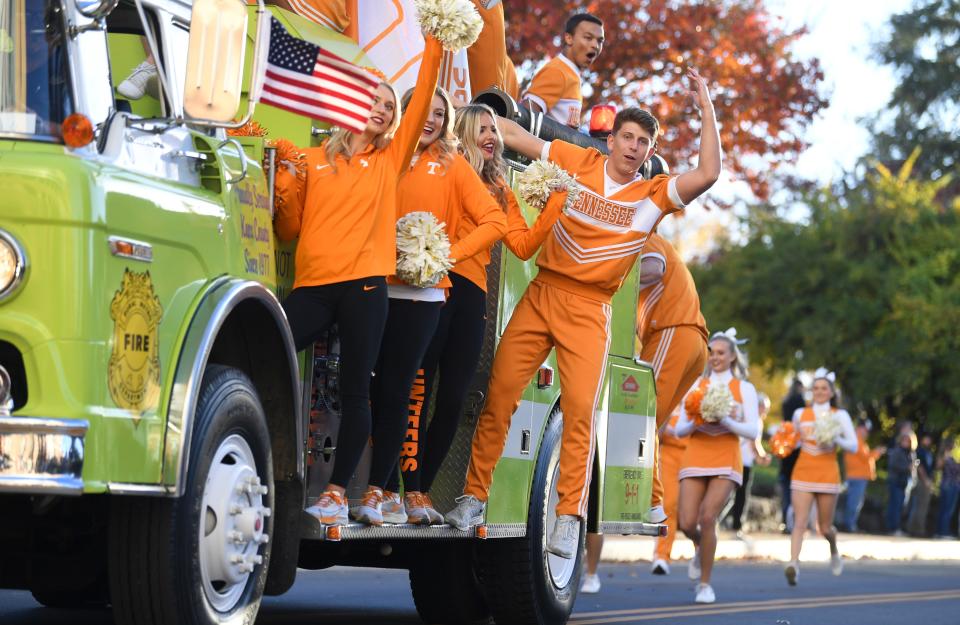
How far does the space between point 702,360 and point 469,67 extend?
2687mm

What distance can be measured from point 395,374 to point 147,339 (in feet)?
7.15

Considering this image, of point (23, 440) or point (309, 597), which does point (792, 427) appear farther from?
point (23, 440)

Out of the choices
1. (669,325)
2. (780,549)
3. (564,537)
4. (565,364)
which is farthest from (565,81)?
(780,549)

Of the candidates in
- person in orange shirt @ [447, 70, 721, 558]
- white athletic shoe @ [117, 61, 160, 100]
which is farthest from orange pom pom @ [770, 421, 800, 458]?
white athletic shoe @ [117, 61, 160, 100]

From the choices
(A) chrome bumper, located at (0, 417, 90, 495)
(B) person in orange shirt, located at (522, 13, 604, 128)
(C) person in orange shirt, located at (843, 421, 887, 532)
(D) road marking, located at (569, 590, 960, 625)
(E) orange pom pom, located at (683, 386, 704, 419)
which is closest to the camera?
(A) chrome bumper, located at (0, 417, 90, 495)

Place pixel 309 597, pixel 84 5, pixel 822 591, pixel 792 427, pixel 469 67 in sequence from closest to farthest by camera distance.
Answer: pixel 84 5 → pixel 469 67 → pixel 309 597 → pixel 822 591 → pixel 792 427

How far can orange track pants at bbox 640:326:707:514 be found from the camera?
1176cm

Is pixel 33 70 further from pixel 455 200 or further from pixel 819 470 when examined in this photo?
pixel 819 470

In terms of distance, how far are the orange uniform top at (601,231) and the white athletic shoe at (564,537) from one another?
3.56 ft

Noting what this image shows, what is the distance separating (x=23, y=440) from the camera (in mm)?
5176

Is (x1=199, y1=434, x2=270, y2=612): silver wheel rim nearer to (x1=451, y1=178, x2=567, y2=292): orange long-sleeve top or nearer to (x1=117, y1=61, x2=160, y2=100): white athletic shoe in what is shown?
(x1=117, y1=61, x2=160, y2=100): white athletic shoe

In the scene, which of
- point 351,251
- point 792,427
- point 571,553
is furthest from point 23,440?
point 792,427

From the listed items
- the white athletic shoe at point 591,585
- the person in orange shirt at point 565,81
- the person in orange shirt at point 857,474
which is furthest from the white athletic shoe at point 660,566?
the person in orange shirt at point 857,474

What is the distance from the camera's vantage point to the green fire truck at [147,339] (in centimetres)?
532
